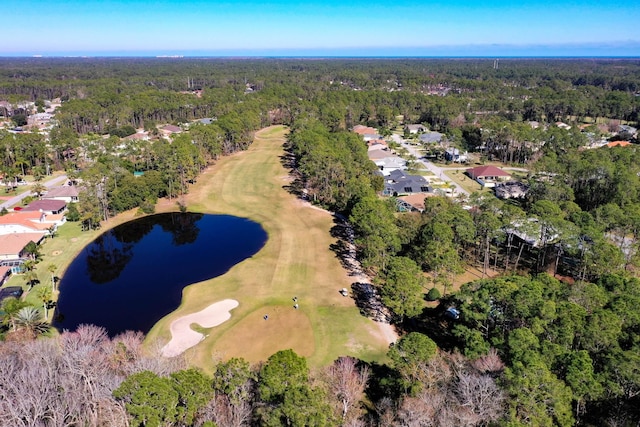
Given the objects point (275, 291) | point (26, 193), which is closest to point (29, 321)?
point (275, 291)

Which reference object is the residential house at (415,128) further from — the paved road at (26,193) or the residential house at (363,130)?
the paved road at (26,193)

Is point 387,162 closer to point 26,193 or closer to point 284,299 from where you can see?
point 284,299

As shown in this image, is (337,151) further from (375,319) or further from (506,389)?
(506,389)

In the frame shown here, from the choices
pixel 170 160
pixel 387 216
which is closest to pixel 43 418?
pixel 387 216

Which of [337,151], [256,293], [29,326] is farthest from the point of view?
[337,151]

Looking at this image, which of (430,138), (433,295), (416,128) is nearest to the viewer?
(433,295)
